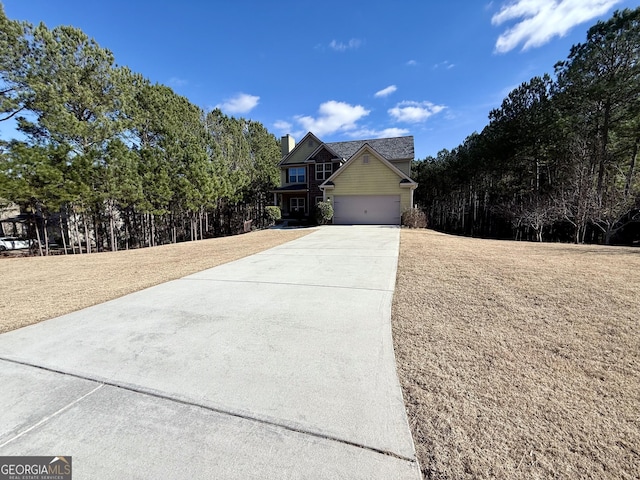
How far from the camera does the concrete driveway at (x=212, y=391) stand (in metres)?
1.81

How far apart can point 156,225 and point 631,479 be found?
25.7 m

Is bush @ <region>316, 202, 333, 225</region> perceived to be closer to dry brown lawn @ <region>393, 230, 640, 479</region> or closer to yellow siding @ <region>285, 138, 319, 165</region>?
yellow siding @ <region>285, 138, 319, 165</region>

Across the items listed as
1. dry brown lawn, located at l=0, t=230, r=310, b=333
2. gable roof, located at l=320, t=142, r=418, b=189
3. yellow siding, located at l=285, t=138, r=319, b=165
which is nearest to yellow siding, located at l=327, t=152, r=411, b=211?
gable roof, located at l=320, t=142, r=418, b=189

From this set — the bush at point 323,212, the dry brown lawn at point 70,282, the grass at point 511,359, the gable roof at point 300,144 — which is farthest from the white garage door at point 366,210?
the grass at point 511,359

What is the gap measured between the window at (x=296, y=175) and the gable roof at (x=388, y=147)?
421cm

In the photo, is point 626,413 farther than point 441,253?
No

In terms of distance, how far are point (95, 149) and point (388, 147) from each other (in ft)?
70.2

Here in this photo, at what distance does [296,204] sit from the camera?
84.7 ft

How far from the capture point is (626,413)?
7.05ft

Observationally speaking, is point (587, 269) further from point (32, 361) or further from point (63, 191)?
point (63, 191)

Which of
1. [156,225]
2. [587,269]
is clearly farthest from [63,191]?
[587,269]

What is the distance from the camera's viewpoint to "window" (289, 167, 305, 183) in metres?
25.8

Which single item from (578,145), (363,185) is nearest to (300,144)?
(363,185)

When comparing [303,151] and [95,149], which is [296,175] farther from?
[95,149]
